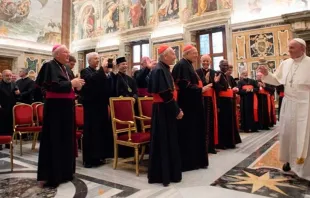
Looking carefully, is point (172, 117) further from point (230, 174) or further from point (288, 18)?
point (288, 18)

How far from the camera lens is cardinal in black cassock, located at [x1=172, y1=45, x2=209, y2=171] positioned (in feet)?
11.6

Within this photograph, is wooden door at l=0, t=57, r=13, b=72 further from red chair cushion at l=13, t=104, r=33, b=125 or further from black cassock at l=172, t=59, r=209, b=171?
black cassock at l=172, t=59, r=209, b=171

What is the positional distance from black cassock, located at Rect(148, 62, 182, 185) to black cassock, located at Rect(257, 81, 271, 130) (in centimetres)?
541

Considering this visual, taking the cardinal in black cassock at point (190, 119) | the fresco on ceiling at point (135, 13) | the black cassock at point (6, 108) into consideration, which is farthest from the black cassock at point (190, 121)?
the fresco on ceiling at point (135, 13)

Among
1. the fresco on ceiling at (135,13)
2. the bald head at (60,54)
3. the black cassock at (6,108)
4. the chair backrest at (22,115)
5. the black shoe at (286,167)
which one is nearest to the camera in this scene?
the bald head at (60,54)

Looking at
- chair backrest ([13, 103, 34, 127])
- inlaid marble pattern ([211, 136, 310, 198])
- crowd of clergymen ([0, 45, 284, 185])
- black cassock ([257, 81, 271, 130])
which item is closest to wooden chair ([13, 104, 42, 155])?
chair backrest ([13, 103, 34, 127])

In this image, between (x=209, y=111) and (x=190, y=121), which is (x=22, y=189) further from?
(x=209, y=111)

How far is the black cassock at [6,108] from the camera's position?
5270 millimetres

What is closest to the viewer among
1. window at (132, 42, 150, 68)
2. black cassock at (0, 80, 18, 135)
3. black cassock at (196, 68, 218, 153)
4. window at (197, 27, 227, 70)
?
black cassock at (196, 68, 218, 153)

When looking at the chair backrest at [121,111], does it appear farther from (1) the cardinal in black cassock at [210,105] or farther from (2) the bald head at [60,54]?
(1) the cardinal in black cassock at [210,105]

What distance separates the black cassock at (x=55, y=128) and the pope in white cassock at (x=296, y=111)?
2.67 metres

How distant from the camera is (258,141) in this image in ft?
18.9

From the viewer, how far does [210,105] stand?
15.0 feet

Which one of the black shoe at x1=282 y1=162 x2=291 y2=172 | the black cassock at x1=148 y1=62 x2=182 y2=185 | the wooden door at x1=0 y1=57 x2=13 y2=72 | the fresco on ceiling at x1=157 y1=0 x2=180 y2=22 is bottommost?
the black shoe at x1=282 y1=162 x2=291 y2=172
